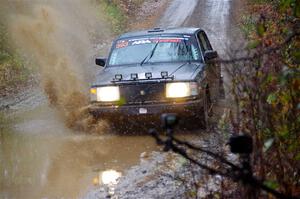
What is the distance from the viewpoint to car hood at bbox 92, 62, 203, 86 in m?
8.52

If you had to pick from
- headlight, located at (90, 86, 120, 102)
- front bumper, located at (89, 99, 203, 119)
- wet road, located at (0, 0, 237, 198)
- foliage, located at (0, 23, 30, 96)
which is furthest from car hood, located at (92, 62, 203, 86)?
foliage, located at (0, 23, 30, 96)

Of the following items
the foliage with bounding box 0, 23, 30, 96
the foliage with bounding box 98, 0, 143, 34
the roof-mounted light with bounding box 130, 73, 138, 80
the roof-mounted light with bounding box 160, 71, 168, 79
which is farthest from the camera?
the foliage with bounding box 98, 0, 143, 34

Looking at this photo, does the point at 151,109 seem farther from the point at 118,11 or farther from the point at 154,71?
the point at 118,11

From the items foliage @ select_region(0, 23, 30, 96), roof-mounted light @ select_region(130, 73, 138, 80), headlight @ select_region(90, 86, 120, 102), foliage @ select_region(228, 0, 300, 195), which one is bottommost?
foliage @ select_region(0, 23, 30, 96)

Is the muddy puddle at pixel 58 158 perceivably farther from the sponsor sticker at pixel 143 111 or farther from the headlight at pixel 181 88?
the headlight at pixel 181 88

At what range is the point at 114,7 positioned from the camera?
1084 inches

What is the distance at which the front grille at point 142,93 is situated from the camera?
8352mm

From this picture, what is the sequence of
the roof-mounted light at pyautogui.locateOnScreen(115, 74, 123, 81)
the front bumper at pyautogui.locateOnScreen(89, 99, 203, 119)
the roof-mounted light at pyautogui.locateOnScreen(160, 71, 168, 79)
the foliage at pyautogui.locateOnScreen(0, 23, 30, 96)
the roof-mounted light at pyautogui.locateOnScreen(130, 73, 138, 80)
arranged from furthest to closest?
the foliage at pyautogui.locateOnScreen(0, 23, 30, 96), the roof-mounted light at pyautogui.locateOnScreen(115, 74, 123, 81), the roof-mounted light at pyautogui.locateOnScreen(130, 73, 138, 80), the roof-mounted light at pyautogui.locateOnScreen(160, 71, 168, 79), the front bumper at pyautogui.locateOnScreen(89, 99, 203, 119)

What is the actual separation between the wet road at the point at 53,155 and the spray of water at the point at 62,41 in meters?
0.46

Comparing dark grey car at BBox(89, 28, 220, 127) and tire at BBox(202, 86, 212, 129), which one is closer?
dark grey car at BBox(89, 28, 220, 127)

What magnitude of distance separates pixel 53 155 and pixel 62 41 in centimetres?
1310

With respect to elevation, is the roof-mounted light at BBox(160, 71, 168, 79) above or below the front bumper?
above

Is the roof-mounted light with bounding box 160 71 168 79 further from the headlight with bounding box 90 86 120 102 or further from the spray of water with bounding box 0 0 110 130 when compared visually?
the spray of water with bounding box 0 0 110 130

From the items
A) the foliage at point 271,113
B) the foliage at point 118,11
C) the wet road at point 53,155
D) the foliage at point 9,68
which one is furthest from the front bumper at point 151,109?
the foliage at point 118,11
